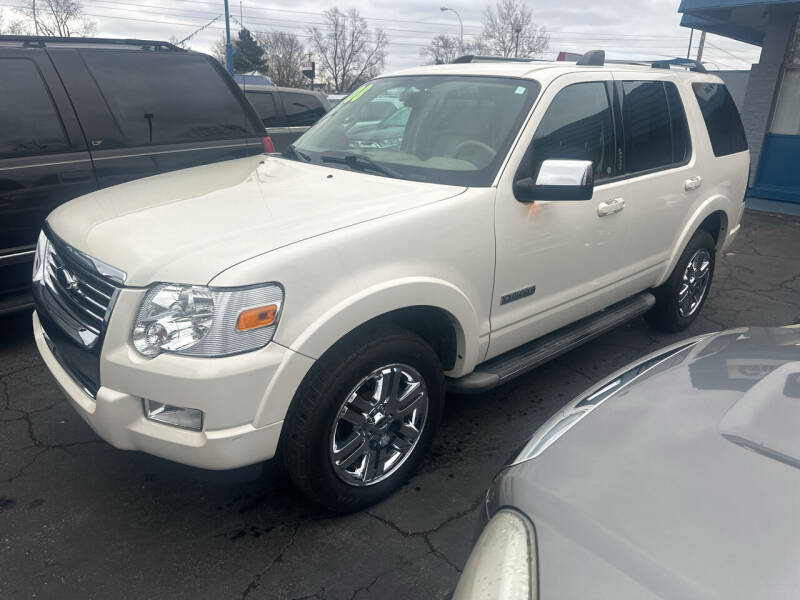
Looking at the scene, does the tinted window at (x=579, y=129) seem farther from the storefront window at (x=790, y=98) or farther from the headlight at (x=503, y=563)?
the storefront window at (x=790, y=98)

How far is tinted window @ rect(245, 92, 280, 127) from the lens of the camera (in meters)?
6.65

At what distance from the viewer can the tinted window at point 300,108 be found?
6934 millimetres

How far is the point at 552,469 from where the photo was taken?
1.63 m

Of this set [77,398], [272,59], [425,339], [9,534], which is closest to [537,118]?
[425,339]

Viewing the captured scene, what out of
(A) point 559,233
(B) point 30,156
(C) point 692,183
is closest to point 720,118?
(C) point 692,183

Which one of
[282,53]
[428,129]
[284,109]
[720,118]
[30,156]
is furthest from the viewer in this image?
[282,53]

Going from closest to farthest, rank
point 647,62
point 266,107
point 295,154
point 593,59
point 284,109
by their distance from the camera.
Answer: point 295,154 < point 593,59 < point 647,62 < point 266,107 < point 284,109

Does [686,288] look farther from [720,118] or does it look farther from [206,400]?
[206,400]

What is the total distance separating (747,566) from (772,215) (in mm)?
9787

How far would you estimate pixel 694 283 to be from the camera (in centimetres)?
465

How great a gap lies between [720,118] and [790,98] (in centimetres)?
640

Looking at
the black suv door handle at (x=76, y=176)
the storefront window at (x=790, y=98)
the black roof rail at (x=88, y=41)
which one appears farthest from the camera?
the storefront window at (x=790, y=98)

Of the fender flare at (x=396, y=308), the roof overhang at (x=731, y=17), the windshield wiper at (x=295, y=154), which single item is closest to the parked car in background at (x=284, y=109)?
the windshield wiper at (x=295, y=154)

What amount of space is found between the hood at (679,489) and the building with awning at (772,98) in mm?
8943
